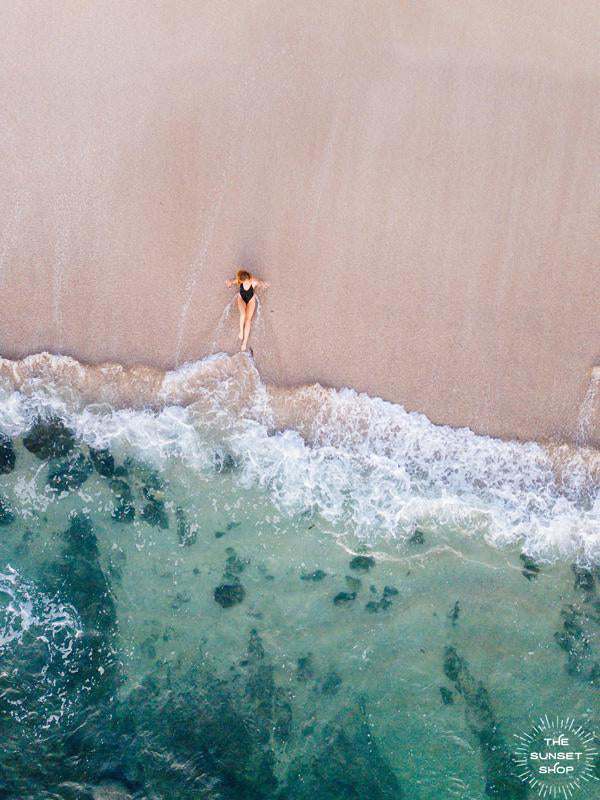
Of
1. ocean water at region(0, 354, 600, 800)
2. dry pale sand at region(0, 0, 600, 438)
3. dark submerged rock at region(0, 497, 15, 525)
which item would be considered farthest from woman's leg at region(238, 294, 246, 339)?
dark submerged rock at region(0, 497, 15, 525)

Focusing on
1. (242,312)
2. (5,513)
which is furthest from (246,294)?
(5,513)

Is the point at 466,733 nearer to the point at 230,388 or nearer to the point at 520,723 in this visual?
the point at 520,723

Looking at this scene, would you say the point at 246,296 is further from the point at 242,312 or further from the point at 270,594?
the point at 270,594

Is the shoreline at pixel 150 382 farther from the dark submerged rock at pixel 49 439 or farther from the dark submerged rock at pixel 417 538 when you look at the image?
the dark submerged rock at pixel 417 538

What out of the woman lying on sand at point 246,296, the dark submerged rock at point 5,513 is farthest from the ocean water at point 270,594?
the woman lying on sand at point 246,296

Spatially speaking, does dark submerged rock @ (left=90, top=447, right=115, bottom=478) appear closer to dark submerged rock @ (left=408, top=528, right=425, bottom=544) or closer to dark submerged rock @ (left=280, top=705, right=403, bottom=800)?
dark submerged rock @ (left=408, top=528, right=425, bottom=544)
